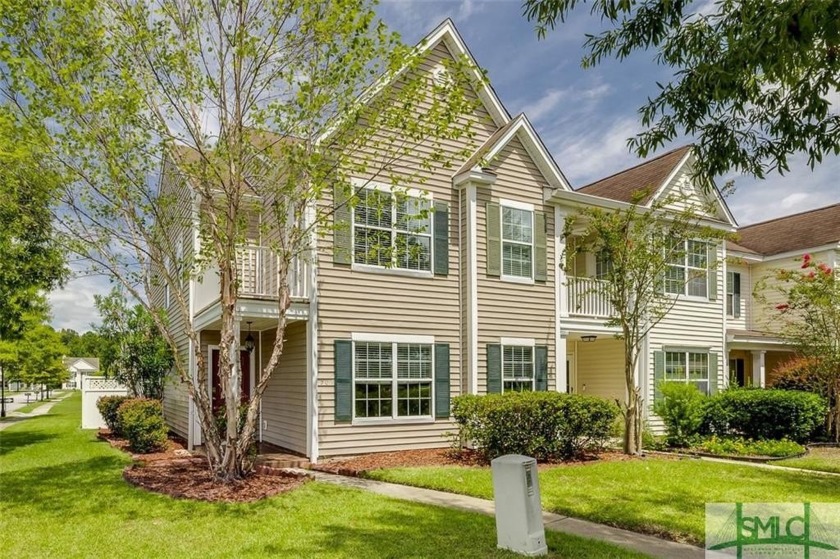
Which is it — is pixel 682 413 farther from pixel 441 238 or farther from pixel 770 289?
pixel 770 289

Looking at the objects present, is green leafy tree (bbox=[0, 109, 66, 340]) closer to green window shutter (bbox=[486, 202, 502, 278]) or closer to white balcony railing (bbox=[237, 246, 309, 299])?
white balcony railing (bbox=[237, 246, 309, 299])

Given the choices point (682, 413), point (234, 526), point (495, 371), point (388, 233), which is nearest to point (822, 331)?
point (682, 413)

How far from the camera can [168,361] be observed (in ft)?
53.9

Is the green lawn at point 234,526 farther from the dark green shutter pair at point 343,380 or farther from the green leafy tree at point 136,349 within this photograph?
the green leafy tree at point 136,349

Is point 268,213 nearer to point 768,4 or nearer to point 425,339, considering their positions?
point 425,339

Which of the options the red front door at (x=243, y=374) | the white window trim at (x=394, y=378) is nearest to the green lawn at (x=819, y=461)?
the white window trim at (x=394, y=378)

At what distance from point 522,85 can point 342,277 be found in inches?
214

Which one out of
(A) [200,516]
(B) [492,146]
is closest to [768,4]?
(A) [200,516]

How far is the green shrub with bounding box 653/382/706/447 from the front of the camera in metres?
14.3

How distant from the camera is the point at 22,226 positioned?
1038 cm

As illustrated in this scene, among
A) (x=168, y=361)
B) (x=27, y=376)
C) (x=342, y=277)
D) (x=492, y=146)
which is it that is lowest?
(x=27, y=376)

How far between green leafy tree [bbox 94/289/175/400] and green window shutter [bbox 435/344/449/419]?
7540 millimetres

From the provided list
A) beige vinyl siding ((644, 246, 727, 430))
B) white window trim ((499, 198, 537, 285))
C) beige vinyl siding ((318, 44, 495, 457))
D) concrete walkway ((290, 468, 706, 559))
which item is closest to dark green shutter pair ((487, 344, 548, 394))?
beige vinyl siding ((318, 44, 495, 457))

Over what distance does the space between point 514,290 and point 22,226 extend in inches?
382
